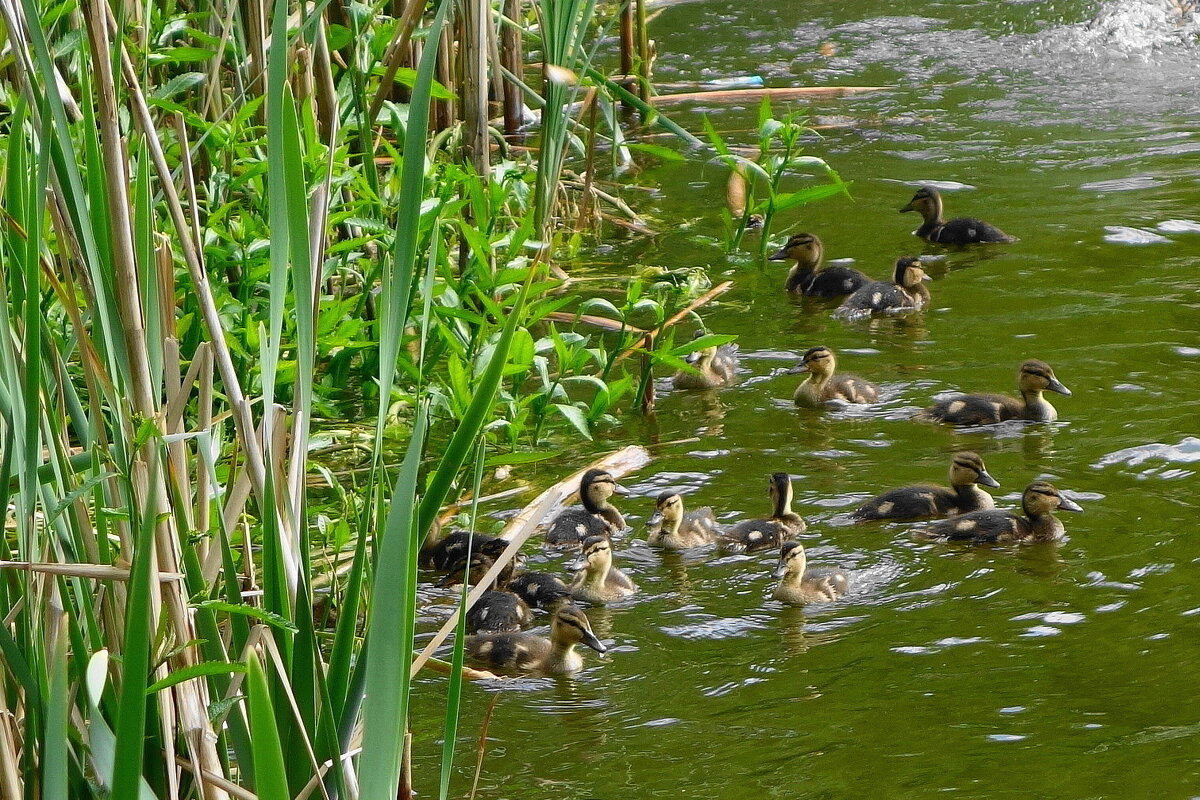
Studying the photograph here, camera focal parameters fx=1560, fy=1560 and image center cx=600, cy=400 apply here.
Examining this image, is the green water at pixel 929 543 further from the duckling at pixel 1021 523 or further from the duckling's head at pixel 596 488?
the duckling's head at pixel 596 488

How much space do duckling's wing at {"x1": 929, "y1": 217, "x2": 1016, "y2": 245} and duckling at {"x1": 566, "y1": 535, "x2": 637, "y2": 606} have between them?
10.7 feet

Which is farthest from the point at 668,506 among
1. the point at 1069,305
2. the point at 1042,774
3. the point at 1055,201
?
the point at 1055,201

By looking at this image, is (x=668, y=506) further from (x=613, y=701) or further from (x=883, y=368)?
(x=883, y=368)

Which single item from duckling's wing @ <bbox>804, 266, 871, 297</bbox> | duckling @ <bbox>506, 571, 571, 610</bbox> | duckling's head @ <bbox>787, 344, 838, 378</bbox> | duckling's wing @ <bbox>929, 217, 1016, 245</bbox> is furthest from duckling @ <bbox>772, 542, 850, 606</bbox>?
duckling's wing @ <bbox>929, 217, 1016, 245</bbox>

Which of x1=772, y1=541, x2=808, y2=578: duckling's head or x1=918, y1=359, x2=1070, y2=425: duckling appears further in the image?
x1=918, y1=359, x2=1070, y2=425: duckling

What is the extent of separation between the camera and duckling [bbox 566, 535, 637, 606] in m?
4.07

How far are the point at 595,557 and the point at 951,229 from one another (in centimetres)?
342

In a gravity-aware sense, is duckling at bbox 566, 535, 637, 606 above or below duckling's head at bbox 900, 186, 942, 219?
below

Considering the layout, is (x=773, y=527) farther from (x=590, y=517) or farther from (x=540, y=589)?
(x=540, y=589)

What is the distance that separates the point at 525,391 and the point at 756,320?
1269 mm

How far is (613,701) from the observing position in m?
3.58

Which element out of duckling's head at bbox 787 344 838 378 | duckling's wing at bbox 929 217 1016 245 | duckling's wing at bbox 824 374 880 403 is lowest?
duckling's wing at bbox 824 374 880 403

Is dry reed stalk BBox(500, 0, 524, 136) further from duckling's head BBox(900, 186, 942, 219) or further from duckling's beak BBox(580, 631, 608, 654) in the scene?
duckling's beak BBox(580, 631, 608, 654)

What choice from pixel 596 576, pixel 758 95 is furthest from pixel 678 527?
pixel 758 95
